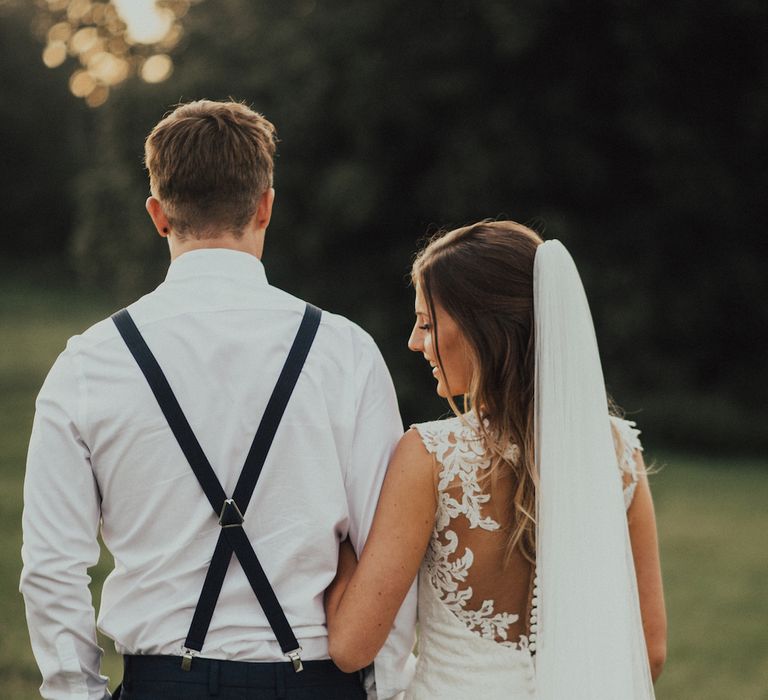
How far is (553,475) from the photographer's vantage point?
8.33 ft

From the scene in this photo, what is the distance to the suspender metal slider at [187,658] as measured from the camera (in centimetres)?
233

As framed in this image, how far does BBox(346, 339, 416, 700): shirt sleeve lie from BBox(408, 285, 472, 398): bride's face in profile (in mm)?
140

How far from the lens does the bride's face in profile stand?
259 cm

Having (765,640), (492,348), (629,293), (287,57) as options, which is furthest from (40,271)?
(492,348)

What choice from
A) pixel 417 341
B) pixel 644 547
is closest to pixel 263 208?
pixel 417 341

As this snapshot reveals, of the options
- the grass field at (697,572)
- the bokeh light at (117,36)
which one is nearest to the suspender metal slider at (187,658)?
the grass field at (697,572)

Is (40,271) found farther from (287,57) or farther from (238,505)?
(238,505)

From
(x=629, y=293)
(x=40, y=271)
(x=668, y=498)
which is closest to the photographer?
(x=668, y=498)

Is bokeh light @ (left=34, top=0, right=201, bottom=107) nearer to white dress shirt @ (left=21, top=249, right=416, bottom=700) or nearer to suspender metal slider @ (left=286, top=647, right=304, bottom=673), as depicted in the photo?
white dress shirt @ (left=21, top=249, right=416, bottom=700)

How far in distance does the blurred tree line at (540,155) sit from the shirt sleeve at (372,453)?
12978 mm

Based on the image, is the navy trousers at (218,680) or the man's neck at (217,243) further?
the man's neck at (217,243)

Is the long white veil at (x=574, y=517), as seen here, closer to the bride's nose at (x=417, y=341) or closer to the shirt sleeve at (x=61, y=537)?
the bride's nose at (x=417, y=341)

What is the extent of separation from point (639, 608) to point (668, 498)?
10.9m

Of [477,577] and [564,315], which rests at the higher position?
[564,315]
